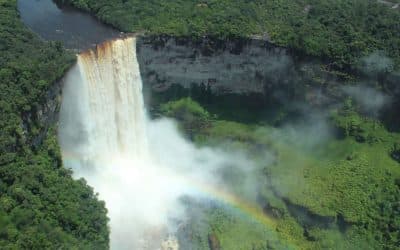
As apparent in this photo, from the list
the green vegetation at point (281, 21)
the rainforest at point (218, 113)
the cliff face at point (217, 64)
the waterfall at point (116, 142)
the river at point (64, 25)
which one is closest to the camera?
the waterfall at point (116, 142)

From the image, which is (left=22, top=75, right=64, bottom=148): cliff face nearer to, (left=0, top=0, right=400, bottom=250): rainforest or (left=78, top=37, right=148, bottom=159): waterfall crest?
(left=0, top=0, right=400, bottom=250): rainforest

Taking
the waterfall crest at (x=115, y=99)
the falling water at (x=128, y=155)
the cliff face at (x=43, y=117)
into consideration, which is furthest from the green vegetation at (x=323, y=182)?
the cliff face at (x=43, y=117)

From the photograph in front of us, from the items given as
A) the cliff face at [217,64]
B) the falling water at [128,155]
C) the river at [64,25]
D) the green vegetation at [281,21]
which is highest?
the green vegetation at [281,21]

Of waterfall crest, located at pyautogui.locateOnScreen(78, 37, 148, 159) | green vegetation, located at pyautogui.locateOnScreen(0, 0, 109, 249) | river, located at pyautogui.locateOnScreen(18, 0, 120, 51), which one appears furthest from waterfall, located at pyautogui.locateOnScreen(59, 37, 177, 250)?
river, located at pyautogui.locateOnScreen(18, 0, 120, 51)

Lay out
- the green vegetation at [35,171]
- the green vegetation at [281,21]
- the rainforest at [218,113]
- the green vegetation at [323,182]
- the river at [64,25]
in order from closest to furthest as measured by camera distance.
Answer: the green vegetation at [35,171] → the rainforest at [218,113] → the green vegetation at [323,182] → the river at [64,25] → the green vegetation at [281,21]

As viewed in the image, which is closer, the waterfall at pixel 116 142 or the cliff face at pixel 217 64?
the waterfall at pixel 116 142

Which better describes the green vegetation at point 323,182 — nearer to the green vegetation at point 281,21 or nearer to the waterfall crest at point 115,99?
the waterfall crest at point 115,99
